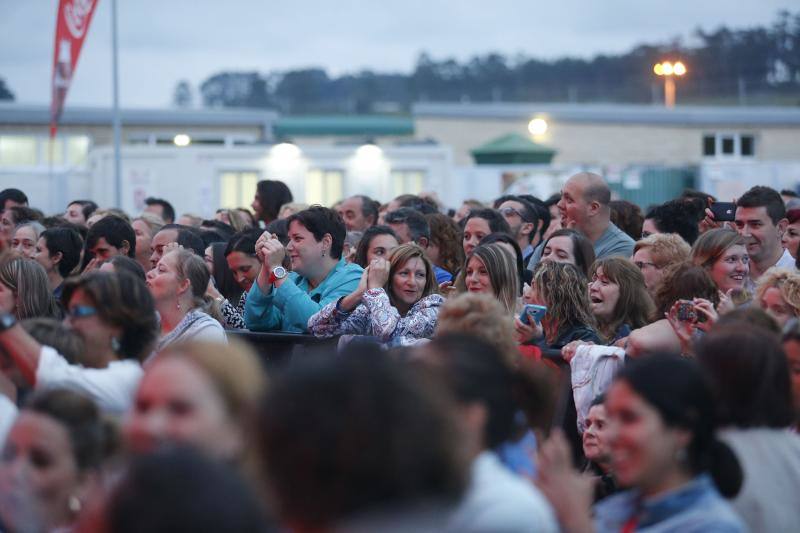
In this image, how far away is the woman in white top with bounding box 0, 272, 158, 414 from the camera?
4.93m

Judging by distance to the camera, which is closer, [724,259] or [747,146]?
[724,259]

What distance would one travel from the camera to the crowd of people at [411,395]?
→ 2.74m

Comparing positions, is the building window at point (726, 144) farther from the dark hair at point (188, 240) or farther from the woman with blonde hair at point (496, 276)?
the woman with blonde hair at point (496, 276)

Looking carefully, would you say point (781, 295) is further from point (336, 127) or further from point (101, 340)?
point (336, 127)

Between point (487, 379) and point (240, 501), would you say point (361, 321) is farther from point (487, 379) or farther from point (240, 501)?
point (240, 501)

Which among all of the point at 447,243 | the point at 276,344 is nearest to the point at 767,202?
the point at 447,243

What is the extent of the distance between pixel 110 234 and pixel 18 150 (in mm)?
26015

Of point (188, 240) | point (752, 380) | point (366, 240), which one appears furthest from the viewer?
point (188, 240)

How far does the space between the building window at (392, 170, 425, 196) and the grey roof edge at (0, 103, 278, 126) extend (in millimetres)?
13980

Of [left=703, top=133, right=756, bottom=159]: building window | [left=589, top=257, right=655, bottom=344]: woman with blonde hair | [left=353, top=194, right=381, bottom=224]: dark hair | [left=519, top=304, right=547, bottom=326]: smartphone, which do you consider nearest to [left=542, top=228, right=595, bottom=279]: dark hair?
[left=589, top=257, right=655, bottom=344]: woman with blonde hair

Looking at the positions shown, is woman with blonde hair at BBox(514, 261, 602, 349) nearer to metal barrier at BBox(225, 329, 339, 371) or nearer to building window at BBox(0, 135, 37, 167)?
metal barrier at BBox(225, 329, 339, 371)

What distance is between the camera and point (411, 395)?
110 inches

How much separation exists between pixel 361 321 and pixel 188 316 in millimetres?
1185

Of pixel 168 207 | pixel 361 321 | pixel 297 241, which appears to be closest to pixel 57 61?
pixel 168 207
